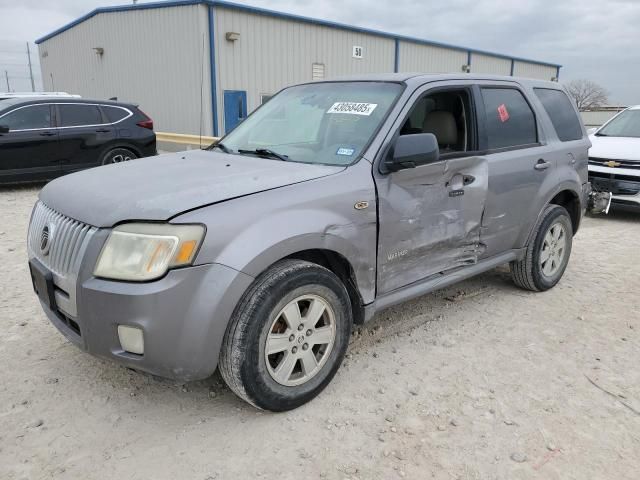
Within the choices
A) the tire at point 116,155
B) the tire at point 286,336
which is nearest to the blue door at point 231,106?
the tire at point 116,155

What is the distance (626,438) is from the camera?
265 cm

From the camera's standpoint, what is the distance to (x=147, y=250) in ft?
7.75

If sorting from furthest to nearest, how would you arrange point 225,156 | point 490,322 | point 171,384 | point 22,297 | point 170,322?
point 22,297 < point 490,322 < point 225,156 < point 171,384 < point 170,322

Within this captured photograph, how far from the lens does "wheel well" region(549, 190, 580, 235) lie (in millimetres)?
4793

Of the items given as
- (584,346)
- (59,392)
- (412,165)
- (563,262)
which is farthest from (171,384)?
(563,262)

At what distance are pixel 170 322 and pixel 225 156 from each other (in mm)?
1499

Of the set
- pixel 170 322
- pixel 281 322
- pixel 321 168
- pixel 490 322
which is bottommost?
pixel 490 322

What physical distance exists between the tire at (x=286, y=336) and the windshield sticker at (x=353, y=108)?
45.4 inches

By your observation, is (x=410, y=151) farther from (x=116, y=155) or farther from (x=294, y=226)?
(x=116, y=155)

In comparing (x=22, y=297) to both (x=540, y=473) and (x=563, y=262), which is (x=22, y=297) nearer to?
(x=540, y=473)

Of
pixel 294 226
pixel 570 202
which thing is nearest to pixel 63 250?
pixel 294 226

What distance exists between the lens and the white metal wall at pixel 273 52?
53.1ft

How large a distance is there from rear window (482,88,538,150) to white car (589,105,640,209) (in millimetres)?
4227

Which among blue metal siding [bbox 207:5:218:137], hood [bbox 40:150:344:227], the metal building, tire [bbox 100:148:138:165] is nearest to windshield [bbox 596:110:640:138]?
hood [bbox 40:150:344:227]
